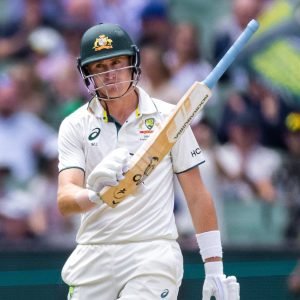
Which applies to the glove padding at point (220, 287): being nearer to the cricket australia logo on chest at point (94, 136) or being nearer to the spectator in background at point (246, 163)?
the cricket australia logo on chest at point (94, 136)

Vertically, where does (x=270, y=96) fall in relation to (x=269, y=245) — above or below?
above

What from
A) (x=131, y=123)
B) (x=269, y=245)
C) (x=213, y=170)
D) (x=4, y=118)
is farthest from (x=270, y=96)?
(x=131, y=123)

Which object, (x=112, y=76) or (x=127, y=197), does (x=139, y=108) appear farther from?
(x=127, y=197)

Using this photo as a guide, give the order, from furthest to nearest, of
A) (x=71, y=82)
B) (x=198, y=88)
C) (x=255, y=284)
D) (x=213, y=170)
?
(x=71, y=82), (x=213, y=170), (x=255, y=284), (x=198, y=88)

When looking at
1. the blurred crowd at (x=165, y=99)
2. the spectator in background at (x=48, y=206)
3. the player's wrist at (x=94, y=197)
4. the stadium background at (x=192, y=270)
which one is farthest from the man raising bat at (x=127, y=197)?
the spectator in background at (x=48, y=206)

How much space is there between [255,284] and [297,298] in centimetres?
35

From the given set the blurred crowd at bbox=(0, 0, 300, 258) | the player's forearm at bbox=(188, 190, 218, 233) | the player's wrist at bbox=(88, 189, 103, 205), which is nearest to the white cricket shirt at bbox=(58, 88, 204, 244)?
the player's forearm at bbox=(188, 190, 218, 233)

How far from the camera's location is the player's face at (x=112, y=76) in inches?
180

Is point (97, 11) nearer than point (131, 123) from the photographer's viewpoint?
No

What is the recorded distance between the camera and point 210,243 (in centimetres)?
A: 473

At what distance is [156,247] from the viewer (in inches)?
178

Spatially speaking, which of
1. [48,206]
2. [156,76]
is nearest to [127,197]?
[48,206]

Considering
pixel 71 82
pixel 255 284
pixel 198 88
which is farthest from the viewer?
pixel 71 82

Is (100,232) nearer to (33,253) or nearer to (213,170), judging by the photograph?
(33,253)
